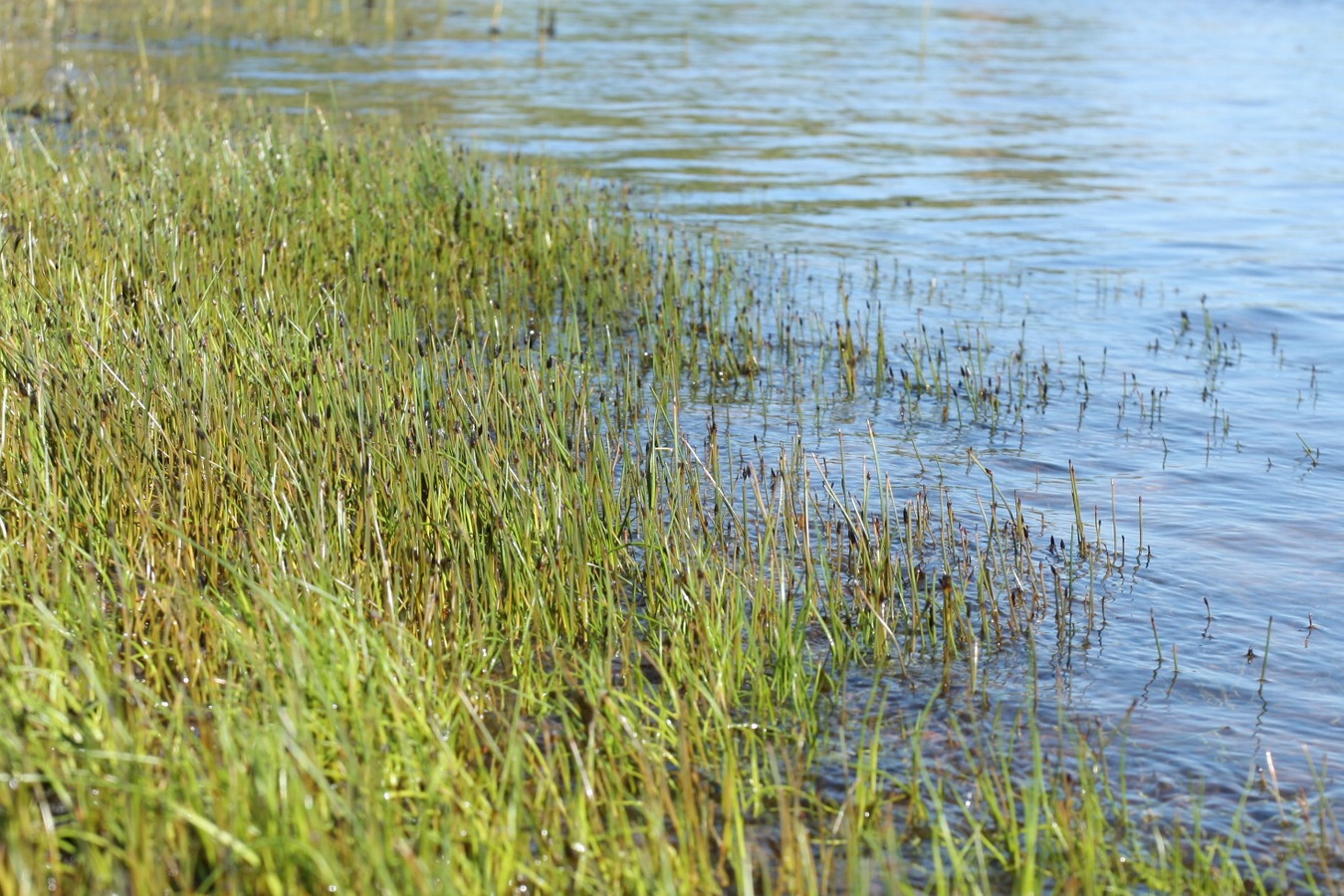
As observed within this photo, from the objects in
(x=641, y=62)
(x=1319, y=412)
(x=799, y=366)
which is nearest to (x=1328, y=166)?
(x=1319, y=412)

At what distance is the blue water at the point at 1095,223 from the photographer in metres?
4.71

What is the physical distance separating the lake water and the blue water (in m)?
0.03

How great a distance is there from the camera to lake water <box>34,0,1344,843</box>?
4699 mm

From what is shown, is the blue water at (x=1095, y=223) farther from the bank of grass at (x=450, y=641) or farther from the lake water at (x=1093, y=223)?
the bank of grass at (x=450, y=641)

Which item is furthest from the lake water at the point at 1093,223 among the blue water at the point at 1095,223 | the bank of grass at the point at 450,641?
the bank of grass at the point at 450,641

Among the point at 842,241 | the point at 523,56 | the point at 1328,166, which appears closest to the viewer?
the point at 842,241

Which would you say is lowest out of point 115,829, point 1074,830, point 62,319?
point 1074,830

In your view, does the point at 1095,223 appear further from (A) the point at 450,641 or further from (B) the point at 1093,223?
(A) the point at 450,641

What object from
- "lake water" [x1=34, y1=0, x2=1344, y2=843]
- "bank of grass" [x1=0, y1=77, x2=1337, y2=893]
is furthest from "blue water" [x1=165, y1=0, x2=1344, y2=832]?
"bank of grass" [x1=0, y1=77, x2=1337, y2=893]

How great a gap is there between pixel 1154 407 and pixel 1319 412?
36.0 inches

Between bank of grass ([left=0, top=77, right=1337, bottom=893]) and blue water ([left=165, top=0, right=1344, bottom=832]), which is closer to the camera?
bank of grass ([left=0, top=77, right=1337, bottom=893])

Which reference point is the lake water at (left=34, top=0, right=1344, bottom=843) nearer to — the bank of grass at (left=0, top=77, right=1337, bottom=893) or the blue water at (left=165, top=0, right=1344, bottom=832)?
the blue water at (left=165, top=0, right=1344, bottom=832)

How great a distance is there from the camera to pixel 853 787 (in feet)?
10.6

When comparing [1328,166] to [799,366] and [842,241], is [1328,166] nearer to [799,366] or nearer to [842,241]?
[842,241]
